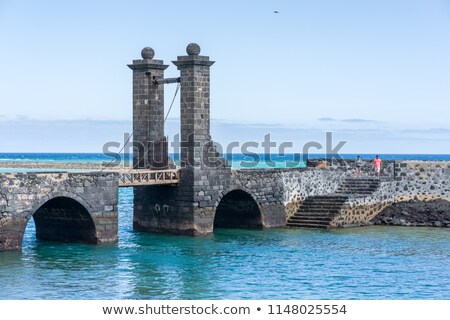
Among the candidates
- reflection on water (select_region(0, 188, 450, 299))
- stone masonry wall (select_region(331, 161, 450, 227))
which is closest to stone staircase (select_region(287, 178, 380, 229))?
stone masonry wall (select_region(331, 161, 450, 227))

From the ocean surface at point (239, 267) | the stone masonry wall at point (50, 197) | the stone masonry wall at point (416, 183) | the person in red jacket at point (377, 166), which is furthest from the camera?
the person in red jacket at point (377, 166)

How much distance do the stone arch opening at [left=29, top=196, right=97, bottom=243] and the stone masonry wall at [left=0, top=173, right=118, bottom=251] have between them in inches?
12.8

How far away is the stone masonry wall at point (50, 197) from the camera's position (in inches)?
1149

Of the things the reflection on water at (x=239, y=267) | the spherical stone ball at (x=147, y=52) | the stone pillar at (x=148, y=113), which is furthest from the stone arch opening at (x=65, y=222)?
the spherical stone ball at (x=147, y=52)

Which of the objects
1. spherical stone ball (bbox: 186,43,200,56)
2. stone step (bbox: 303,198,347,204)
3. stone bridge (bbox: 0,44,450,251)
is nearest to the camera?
stone bridge (bbox: 0,44,450,251)

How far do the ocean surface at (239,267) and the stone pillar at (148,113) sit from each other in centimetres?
289

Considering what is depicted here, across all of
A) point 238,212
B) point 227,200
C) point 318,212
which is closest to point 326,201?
point 318,212

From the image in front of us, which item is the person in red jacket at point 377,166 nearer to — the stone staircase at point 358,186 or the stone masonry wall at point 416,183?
the stone masonry wall at point 416,183

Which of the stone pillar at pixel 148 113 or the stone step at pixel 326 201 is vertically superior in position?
the stone pillar at pixel 148 113

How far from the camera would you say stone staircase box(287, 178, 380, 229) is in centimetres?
3816

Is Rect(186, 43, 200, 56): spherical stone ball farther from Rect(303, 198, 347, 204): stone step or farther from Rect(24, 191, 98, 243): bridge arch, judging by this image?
Rect(303, 198, 347, 204): stone step

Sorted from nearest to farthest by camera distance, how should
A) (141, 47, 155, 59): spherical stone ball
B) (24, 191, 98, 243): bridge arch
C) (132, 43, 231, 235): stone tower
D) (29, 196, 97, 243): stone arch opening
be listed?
(24, 191, 98, 243): bridge arch
(29, 196, 97, 243): stone arch opening
(132, 43, 231, 235): stone tower
(141, 47, 155, 59): spherical stone ball

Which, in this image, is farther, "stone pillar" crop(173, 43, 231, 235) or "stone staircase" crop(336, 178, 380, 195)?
"stone staircase" crop(336, 178, 380, 195)

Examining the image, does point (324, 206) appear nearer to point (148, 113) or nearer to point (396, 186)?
point (396, 186)
